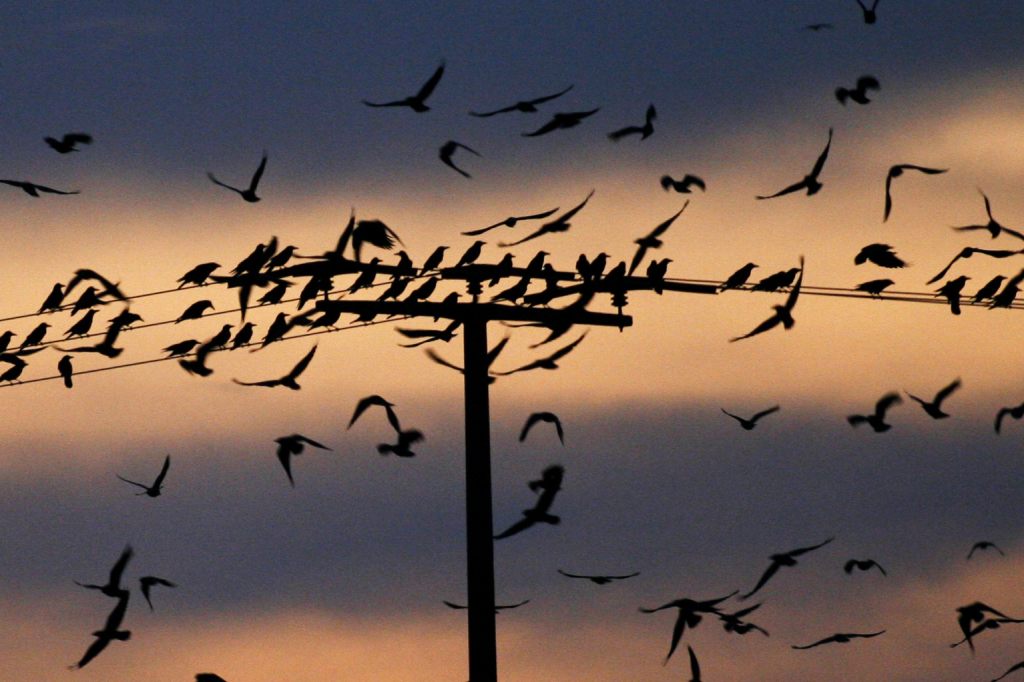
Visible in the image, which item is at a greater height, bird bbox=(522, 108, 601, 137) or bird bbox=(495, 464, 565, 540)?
bird bbox=(522, 108, 601, 137)

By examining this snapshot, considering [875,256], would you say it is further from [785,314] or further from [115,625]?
[115,625]

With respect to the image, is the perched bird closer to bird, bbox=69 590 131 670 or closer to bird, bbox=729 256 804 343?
bird, bbox=729 256 804 343

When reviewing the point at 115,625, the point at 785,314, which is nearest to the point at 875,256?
the point at 785,314

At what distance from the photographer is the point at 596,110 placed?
16.3 metres

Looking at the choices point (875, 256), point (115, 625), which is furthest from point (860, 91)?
point (115, 625)

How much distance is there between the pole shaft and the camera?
1992cm

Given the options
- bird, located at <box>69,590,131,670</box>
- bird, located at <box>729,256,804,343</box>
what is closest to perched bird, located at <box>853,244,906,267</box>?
bird, located at <box>729,256,804,343</box>

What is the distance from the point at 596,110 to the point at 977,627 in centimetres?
710

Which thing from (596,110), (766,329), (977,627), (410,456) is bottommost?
(977,627)

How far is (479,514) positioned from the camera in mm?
20047

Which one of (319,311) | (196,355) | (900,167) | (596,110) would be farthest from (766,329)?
(196,355)

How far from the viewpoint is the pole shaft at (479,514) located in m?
19.9

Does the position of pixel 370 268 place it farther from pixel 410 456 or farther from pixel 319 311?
pixel 410 456

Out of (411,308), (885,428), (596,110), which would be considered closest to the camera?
(596,110)
